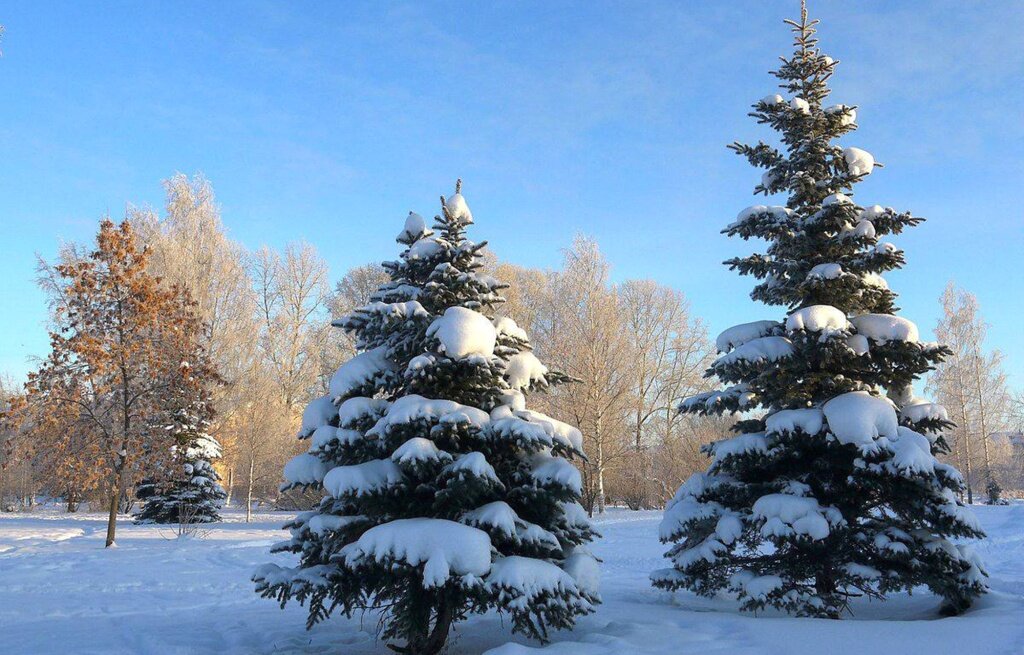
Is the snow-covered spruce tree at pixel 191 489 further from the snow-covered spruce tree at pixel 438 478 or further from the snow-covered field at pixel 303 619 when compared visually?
the snow-covered spruce tree at pixel 438 478

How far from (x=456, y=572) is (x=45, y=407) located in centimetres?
1271

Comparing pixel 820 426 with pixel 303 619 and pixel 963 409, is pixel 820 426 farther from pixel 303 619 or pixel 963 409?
pixel 963 409

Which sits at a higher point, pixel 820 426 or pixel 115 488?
pixel 820 426

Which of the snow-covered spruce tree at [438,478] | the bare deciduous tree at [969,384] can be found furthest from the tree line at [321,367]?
the snow-covered spruce tree at [438,478]

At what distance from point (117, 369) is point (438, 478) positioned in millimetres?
11961

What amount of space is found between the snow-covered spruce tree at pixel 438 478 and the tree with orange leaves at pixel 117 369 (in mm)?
10137

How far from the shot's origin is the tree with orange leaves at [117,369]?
550 inches

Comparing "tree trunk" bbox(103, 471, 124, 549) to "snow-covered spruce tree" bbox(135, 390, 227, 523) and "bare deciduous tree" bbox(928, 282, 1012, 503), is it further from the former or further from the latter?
"bare deciduous tree" bbox(928, 282, 1012, 503)

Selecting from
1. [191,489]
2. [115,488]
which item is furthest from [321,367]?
[115,488]

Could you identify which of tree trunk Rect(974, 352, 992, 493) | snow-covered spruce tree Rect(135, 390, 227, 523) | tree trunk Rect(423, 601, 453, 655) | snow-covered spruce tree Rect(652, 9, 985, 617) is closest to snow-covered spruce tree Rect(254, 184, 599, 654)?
tree trunk Rect(423, 601, 453, 655)

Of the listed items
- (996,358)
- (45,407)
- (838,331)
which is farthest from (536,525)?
(996,358)

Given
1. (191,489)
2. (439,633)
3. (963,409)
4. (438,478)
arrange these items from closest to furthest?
1. (438,478)
2. (439,633)
3. (191,489)
4. (963,409)

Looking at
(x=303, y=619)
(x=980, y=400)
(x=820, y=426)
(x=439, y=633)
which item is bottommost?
(x=303, y=619)

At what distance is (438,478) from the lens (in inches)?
214
